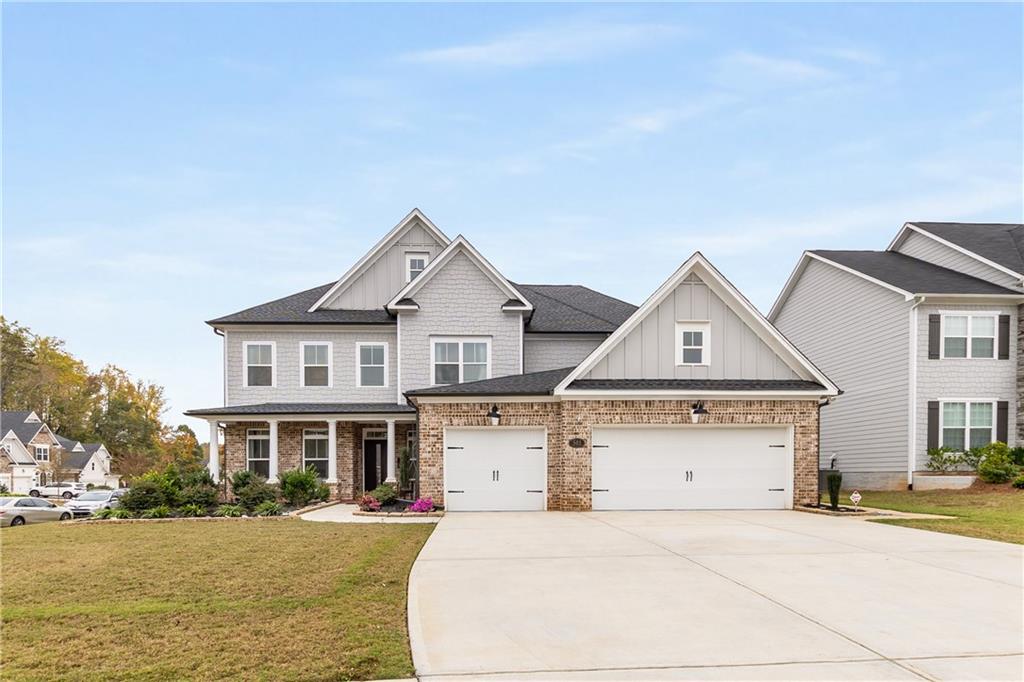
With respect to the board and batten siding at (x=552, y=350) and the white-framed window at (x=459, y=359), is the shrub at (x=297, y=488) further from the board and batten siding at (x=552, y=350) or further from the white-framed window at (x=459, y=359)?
the board and batten siding at (x=552, y=350)

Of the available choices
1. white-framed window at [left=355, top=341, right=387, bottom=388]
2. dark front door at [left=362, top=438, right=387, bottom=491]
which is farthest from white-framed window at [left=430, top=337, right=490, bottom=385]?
dark front door at [left=362, top=438, right=387, bottom=491]

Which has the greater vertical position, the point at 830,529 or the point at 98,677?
the point at 98,677

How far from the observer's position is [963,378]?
22625mm

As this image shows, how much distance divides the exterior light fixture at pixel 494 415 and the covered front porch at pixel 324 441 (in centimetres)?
521

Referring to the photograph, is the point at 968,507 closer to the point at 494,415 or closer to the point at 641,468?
the point at 641,468

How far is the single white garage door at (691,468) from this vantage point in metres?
17.5

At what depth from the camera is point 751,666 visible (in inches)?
210

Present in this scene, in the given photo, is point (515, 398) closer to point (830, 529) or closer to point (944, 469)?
point (830, 529)

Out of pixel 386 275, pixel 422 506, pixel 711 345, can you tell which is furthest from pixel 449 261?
pixel 711 345

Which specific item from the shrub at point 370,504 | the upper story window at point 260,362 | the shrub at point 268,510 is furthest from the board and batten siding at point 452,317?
the shrub at point 268,510

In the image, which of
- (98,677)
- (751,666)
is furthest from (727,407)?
(98,677)

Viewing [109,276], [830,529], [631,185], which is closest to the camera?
[830,529]

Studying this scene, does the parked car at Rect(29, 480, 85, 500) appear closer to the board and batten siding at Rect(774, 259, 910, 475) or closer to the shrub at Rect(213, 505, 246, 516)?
the shrub at Rect(213, 505, 246, 516)

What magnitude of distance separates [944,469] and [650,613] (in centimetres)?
1945
